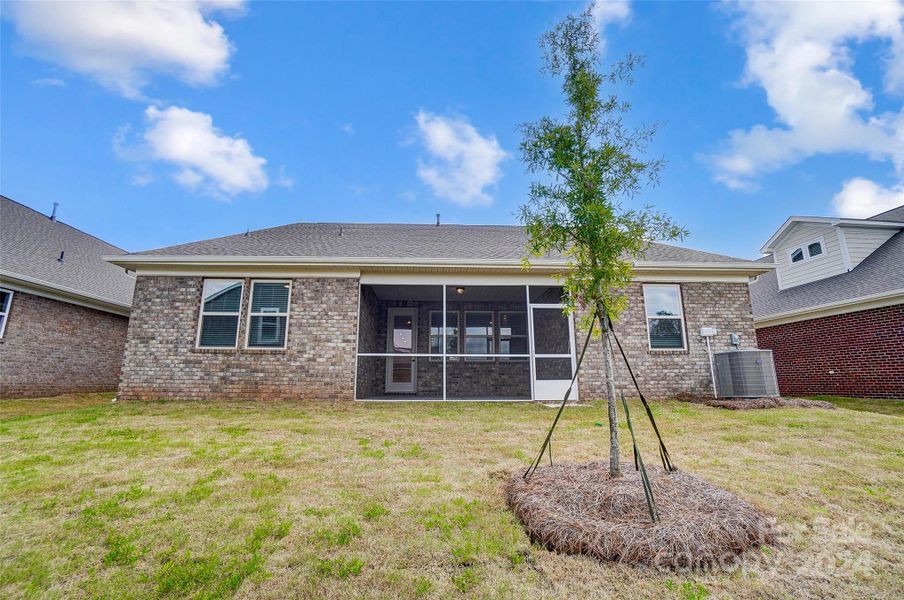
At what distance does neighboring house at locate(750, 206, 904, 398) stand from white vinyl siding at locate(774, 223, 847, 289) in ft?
0.08

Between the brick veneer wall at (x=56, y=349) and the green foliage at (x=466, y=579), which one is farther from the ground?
the brick veneer wall at (x=56, y=349)

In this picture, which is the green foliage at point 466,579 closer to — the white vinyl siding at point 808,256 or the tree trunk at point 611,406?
the tree trunk at point 611,406

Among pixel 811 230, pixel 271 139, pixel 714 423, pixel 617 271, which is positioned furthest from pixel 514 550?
pixel 271 139

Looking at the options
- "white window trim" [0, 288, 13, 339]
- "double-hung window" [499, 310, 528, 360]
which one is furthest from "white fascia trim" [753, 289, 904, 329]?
"white window trim" [0, 288, 13, 339]

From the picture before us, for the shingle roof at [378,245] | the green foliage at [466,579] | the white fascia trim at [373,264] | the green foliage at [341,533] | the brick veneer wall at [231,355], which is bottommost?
the green foliage at [466,579]

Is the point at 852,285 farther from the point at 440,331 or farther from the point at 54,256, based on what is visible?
the point at 54,256

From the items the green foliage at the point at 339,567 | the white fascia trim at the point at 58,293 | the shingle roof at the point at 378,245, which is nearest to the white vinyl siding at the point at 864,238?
the shingle roof at the point at 378,245

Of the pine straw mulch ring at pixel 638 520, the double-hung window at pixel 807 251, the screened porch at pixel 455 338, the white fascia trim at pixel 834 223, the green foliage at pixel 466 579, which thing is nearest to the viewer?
the green foliage at pixel 466 579

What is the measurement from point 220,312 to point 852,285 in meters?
15.5

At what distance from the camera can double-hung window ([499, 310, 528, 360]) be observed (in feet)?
40.2

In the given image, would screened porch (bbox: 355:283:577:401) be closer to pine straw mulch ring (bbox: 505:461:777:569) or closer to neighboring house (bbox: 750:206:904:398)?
neighboring house (bbox: 750:206:904:398)

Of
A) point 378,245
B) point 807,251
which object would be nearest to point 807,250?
point 807,251

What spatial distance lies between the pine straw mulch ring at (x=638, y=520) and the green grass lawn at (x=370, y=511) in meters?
0.10

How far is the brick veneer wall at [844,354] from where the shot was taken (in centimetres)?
854
